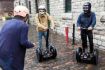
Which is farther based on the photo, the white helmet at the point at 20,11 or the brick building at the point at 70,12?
the brick building at the point at 70,12

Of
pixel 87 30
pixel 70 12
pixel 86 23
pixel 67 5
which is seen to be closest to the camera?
pixel 87 30

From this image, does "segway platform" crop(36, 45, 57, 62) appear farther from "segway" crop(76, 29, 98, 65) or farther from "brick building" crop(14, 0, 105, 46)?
"brick building" crop(14, 0, 105, 46)

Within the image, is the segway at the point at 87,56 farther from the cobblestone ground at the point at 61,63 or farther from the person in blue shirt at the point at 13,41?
the person in blue shirt at the point at 13,41

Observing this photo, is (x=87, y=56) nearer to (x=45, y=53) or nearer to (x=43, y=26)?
(x=45, y=53)

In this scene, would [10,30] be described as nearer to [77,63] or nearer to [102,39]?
[77,63]

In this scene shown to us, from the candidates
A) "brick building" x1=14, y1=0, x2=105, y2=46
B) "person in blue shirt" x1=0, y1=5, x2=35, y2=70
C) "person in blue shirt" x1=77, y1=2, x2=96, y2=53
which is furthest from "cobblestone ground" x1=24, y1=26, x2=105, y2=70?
"person in blue shirt" x1=0, y1=5, x2=35, y2=70

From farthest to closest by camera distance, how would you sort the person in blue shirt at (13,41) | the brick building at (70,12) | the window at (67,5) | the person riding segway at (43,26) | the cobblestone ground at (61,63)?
the window at (67,5) < the brick building at (70,12) < the person riding segway at (43,26) < the cobblestone ground at (61,63) < the person in blue shirt at (13,41)

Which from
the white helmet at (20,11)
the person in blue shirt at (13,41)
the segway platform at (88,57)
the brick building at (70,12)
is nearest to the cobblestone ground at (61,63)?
the segway platform at (88,57)

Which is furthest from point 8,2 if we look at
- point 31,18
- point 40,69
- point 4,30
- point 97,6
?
point 4,30

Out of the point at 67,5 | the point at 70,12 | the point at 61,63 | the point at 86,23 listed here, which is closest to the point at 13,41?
the point at 86,23

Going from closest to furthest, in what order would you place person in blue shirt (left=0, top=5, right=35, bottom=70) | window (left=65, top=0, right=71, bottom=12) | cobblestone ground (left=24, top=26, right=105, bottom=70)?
person in blue shirt (left=0, top=5, right=35, bottom=70) < cobblestone ground (left=24, top=26, right=105, bottom=70) < window (left=65, top=0, right=71, bottom=12)

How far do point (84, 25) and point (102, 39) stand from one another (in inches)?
112

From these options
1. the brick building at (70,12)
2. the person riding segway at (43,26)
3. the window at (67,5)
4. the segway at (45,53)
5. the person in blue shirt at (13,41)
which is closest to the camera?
the person in blue shirt at (13,41)

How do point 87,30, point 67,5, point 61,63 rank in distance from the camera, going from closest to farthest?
point 87,30
point 61,63
point 67,5
